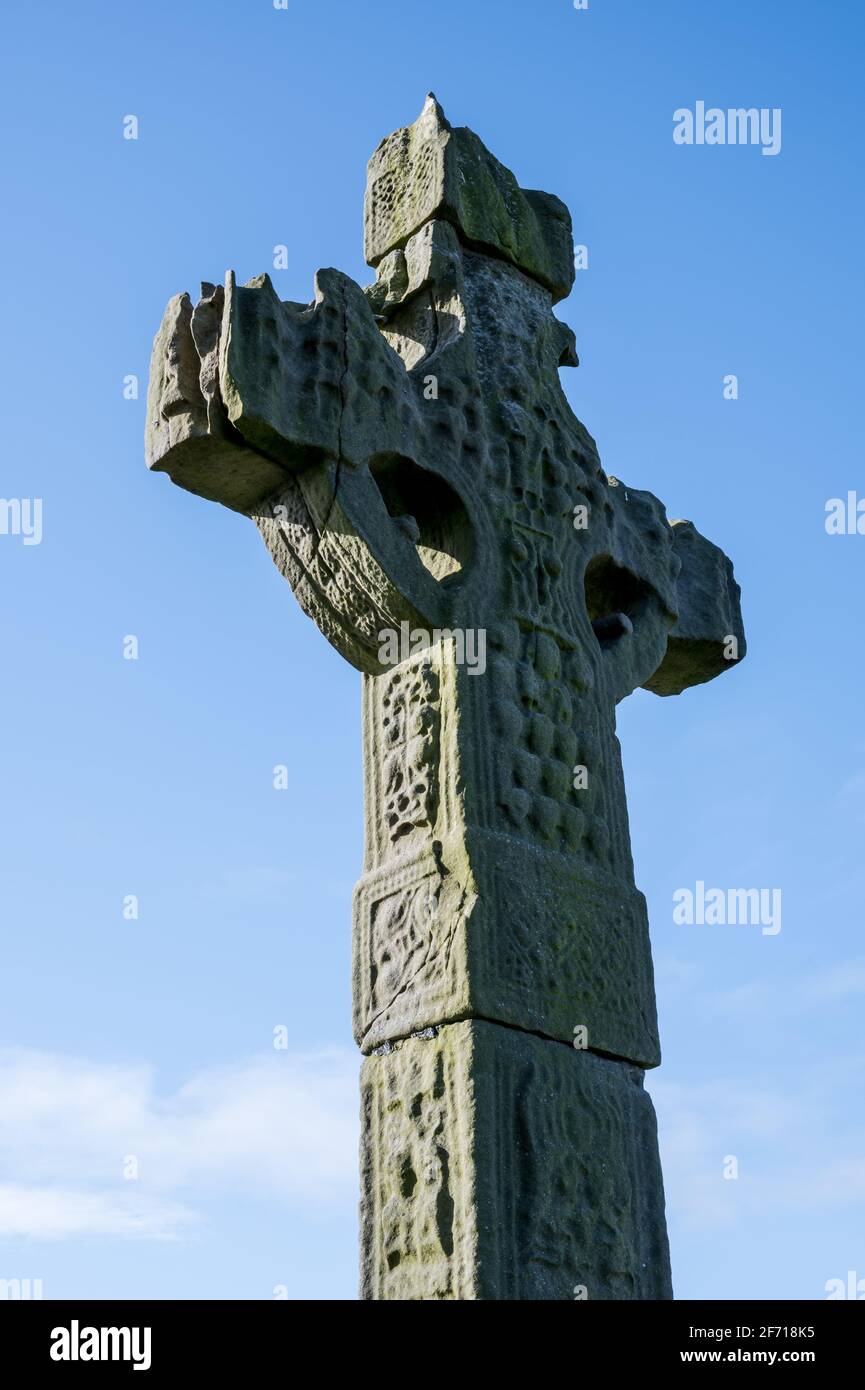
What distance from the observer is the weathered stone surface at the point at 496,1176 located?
5066mm

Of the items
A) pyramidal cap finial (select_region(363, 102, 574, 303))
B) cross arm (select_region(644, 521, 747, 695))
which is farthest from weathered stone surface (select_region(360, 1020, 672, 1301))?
pyramidal cap finial (select_region(363, 102, 574, 303))

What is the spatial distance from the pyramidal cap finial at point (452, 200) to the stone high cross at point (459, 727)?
0.9 inches

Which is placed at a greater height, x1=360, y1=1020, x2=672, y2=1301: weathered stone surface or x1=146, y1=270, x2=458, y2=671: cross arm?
x1=146, y1=270, x2=458, y2=671: cross arm

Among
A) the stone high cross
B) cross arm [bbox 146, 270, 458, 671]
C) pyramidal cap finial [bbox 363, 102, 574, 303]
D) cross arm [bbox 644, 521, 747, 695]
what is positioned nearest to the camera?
the stone high cross

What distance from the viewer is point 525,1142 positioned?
524cm

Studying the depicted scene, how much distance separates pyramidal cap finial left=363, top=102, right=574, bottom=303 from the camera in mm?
6543

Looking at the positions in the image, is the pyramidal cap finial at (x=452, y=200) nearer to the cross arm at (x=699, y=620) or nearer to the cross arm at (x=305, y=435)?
the cross arm at (x=305, y=435)

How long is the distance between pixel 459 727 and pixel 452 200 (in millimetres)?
2018

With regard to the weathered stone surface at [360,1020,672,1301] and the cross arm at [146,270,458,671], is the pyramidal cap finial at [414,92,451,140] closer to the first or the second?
the cross arm at [146,270,458,671]

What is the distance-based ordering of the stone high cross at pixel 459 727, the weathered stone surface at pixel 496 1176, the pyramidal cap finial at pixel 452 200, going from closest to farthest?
the weathered stone surface at pixel 496 1176 < the stone high cross at pixel 459 727 < the pyramidal cap finial at pixel 452 200

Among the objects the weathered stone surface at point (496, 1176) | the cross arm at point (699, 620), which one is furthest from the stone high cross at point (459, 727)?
the cross arm at point (699, 620)

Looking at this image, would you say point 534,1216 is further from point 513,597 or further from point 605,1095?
point 513,597

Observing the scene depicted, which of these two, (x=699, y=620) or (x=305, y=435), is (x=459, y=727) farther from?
(x=699, y=620)

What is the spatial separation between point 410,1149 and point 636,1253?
799 millimetres
